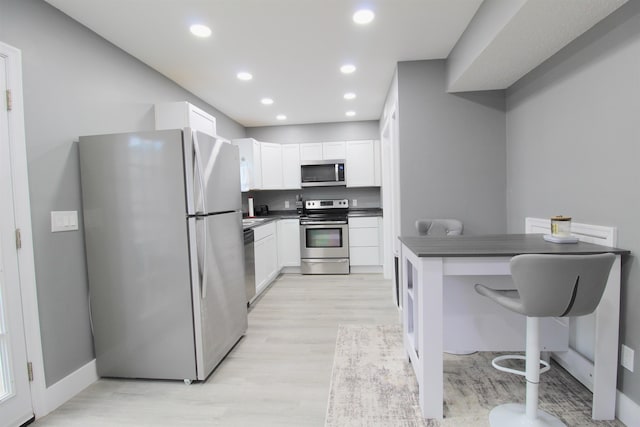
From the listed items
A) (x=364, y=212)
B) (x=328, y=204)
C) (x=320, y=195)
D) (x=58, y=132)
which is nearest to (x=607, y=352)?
(x=58, y=132)

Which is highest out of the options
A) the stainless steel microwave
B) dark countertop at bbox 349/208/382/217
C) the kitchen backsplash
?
the stainless steel microwave

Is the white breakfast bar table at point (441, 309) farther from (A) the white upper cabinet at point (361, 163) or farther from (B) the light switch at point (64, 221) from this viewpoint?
(A) the white upper cabinet at point (361, 163)

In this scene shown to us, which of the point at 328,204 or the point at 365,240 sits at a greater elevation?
the point at 328,204

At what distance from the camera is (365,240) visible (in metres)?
5.04

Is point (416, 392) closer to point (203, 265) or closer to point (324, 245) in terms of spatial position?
point (203, 265)

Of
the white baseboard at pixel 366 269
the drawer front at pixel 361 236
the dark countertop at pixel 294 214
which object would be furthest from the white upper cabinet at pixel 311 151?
the white baseboard at pixel 366 269

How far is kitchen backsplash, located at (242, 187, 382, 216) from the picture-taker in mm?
5582

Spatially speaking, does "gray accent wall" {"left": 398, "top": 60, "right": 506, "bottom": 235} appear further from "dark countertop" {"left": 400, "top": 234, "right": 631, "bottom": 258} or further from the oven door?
the oven door

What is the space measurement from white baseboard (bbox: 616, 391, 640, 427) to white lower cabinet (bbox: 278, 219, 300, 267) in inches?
157

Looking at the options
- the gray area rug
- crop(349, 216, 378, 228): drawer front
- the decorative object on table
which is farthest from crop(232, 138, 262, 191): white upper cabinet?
the decorative object on table

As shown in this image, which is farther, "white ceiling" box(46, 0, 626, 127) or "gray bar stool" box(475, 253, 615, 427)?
"white ceiling" box(46, 0, 626, 127)

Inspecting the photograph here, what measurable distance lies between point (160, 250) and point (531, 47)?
2.79 m

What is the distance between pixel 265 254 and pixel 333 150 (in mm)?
2097

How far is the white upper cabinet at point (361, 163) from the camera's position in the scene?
17.1ft
